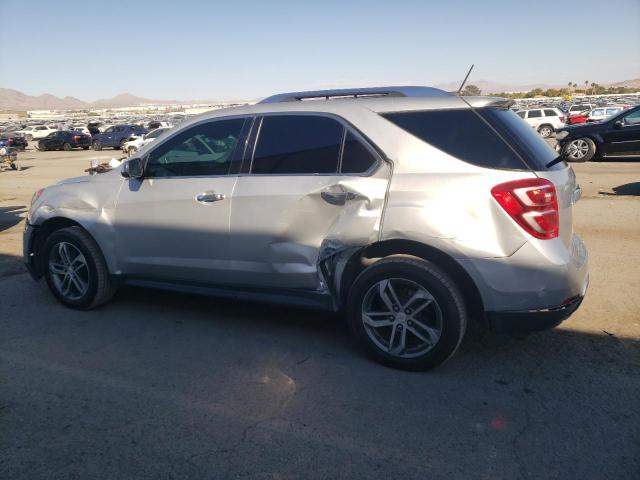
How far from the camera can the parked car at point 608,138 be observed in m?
14.6

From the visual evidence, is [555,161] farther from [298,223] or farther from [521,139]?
[298,223]

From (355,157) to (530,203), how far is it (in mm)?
1162

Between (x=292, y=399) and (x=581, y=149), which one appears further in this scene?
(x=581, y=149)

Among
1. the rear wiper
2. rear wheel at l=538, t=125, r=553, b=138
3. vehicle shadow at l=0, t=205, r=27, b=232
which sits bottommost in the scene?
rear wheel at l=538, t=125, r=553, b=138

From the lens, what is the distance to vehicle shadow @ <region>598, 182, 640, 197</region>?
988 cm

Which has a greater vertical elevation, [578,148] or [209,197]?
[209,197]

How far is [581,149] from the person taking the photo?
15.5 metres

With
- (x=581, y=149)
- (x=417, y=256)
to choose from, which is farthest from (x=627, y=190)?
(x=417, y=256)

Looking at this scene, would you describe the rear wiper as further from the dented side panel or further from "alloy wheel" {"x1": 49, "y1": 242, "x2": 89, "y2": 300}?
"alloy wheel" {"x1": 49, "y1": 242, "x2": 89, "y2": 300}

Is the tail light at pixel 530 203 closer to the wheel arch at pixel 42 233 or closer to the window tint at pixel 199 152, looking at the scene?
the window tint at pixel 199 152

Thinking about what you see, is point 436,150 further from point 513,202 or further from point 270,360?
point 270,360

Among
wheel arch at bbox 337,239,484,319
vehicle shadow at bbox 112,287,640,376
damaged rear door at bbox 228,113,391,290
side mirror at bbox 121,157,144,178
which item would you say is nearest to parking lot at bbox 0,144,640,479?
vehicle shadow at bbox 112,287,640,376

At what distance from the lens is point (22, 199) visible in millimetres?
12156

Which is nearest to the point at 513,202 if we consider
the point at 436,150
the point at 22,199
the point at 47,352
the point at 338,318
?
the point at 436,150
